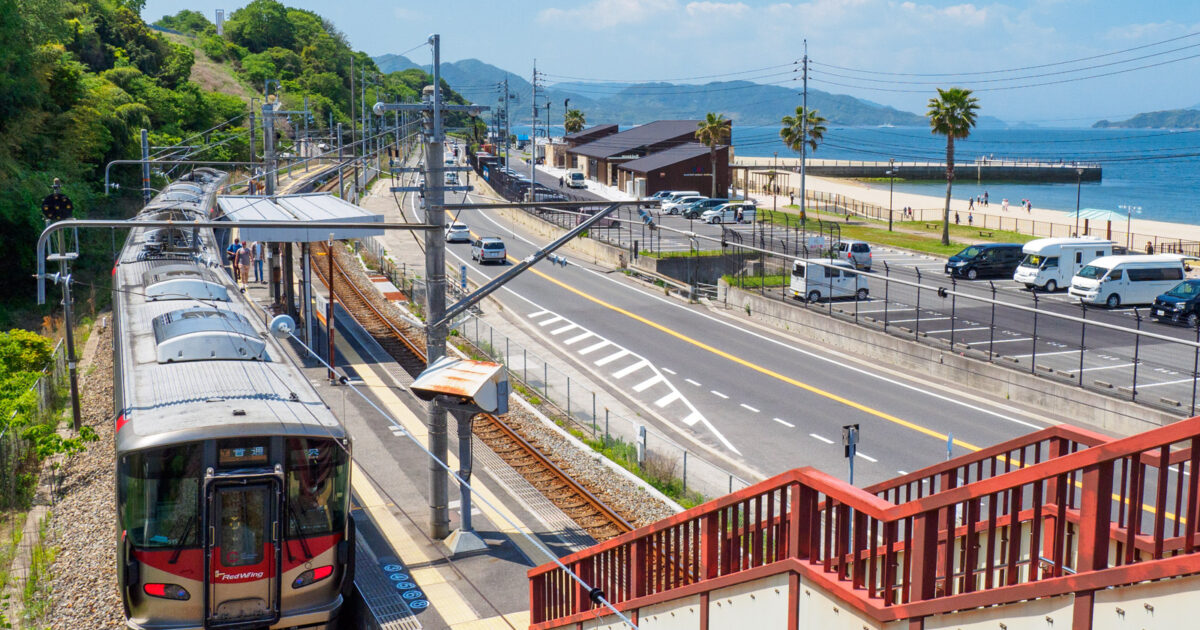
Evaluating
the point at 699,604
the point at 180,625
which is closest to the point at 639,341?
the point at 180,625

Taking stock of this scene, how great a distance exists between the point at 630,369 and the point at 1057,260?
21.7 m

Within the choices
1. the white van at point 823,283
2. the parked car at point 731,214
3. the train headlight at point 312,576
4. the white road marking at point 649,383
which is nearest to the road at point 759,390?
the white road marking at point 649,383

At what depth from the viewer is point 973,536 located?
535 centimetres

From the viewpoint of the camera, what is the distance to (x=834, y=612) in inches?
229

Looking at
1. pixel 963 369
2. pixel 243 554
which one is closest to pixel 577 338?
pixel 963 369

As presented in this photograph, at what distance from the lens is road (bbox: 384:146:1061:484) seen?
966 inches

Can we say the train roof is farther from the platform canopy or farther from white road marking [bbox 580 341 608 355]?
white road marking [bbox 580 341 608 355]

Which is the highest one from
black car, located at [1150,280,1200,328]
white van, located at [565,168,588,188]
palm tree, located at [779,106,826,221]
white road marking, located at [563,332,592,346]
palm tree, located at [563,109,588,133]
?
palm tree, located at [563,109,588,133]

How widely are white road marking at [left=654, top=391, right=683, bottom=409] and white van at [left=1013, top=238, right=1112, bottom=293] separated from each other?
21516 millimetres

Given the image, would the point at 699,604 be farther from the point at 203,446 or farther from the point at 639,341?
the point at 639,341

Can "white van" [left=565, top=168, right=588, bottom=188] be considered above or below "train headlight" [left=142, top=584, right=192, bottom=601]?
above

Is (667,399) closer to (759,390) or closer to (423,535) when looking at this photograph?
(759,390)

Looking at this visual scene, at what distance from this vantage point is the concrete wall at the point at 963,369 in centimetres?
2495

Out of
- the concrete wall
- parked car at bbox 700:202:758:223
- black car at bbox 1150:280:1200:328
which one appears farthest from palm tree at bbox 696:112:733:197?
black car at bbox 1150:280:1200:328
